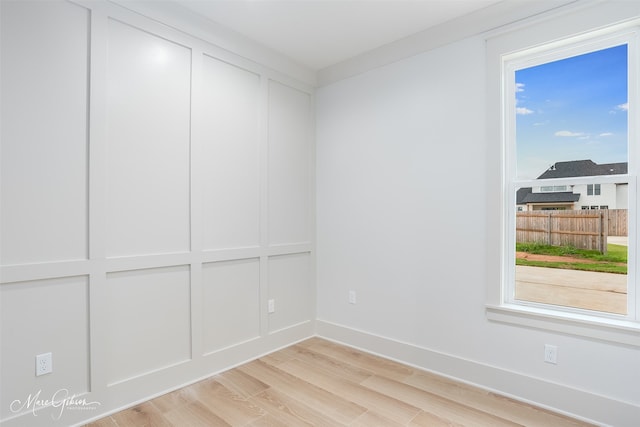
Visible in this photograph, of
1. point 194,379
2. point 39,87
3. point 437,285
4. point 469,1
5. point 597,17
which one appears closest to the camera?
point 39,87

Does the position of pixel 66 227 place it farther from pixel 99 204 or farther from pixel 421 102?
pixel 421 102

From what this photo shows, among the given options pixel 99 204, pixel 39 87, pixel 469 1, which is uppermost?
pixel 469 1

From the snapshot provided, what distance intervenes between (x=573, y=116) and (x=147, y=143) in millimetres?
2768

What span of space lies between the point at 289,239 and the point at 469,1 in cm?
232

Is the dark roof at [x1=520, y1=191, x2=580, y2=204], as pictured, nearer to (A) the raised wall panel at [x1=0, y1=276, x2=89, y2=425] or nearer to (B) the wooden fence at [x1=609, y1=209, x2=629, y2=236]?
(B) the wooden fence at [x1=609, y1=209, x2=629, y2=236]

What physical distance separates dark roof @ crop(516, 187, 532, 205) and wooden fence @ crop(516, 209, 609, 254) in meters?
0.08

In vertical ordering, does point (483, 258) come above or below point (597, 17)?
below

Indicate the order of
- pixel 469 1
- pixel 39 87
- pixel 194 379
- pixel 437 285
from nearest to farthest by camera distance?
1. pixel 39 87
2. pixel 469 1
3. pixel 194 379
4. pixel 437 285

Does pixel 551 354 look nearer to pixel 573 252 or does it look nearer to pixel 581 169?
pixel 573 252

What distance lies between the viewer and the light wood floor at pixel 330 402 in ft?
6.57

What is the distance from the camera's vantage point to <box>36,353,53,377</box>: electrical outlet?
1.81 metres

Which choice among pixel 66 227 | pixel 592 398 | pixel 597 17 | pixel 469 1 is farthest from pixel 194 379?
pixel 597 17

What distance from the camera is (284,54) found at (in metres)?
3.10

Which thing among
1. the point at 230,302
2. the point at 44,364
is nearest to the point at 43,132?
the point at 44,364
